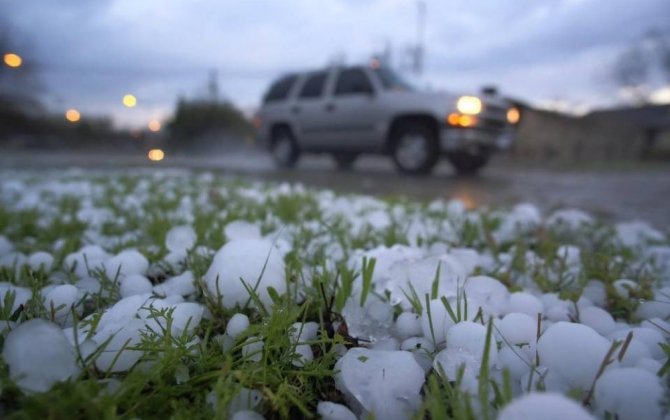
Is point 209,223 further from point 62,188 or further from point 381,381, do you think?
point 62,188

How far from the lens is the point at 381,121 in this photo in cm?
570

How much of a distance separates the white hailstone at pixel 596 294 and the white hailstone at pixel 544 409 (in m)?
0.62

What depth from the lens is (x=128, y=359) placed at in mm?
564

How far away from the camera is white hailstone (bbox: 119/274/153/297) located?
83cm

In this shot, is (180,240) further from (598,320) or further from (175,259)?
(598,320)

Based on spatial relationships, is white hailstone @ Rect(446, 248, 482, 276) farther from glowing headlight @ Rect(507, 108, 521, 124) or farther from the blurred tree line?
the blurred tree line

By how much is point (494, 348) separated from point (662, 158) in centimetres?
1686

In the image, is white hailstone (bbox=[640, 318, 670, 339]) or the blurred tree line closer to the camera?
white hailstone (bbox=[640, 318, 670, 339])

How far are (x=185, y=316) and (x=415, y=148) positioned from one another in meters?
4.96

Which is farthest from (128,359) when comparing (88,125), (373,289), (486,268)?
(88,125)

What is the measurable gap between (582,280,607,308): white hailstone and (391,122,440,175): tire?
4396 millimetres

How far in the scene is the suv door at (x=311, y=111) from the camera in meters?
6.50

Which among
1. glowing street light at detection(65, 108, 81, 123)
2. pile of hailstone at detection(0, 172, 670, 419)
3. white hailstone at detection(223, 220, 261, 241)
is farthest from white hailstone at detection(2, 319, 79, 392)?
glowing street light at detection(65, 108, 81, 123)

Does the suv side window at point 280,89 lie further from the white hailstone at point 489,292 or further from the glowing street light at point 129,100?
the white hailstone at point 489,292
